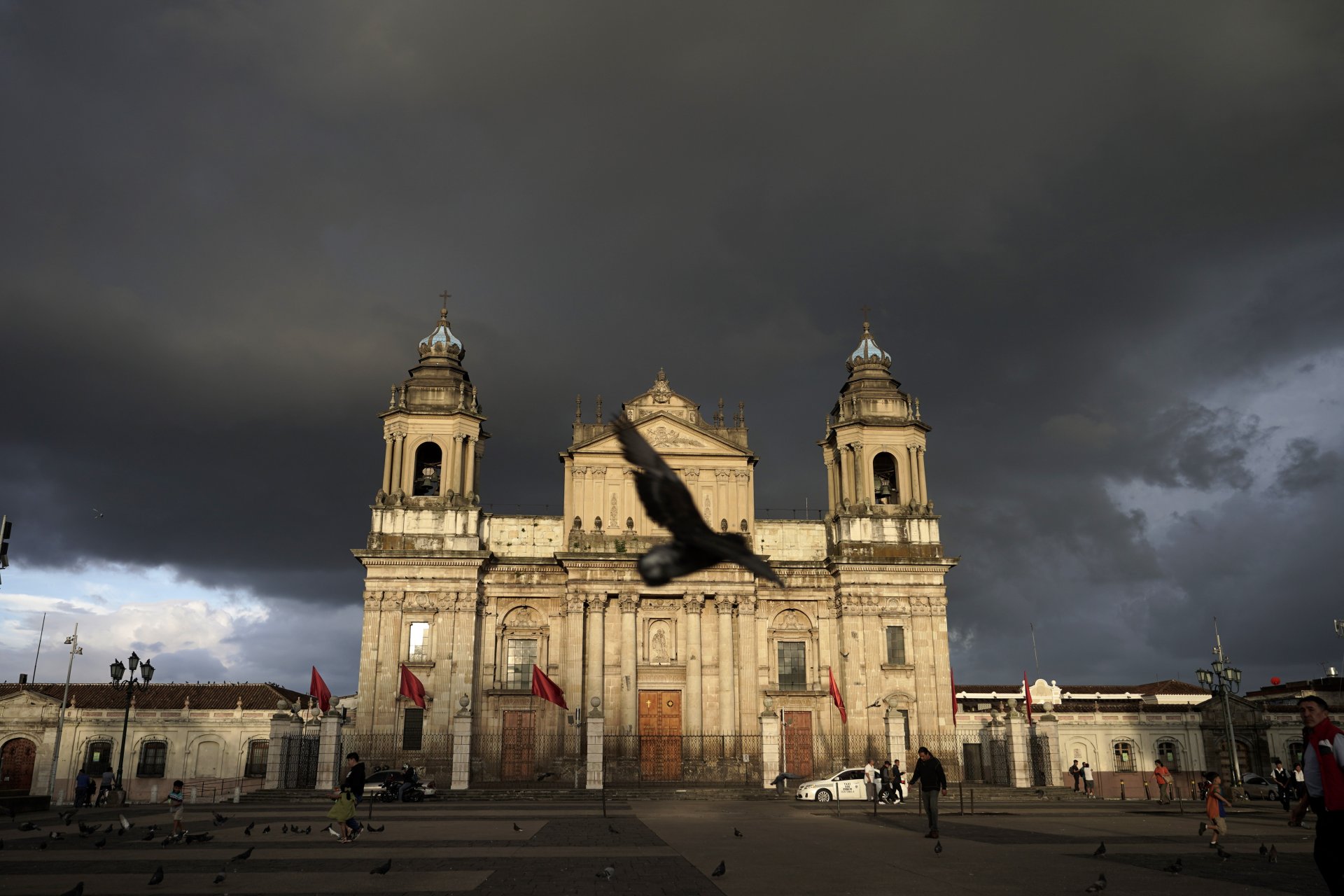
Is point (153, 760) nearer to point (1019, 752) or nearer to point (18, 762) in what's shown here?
point (18, 762)

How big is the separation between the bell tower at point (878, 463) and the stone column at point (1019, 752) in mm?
8182

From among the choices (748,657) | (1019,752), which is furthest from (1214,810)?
(748,657)

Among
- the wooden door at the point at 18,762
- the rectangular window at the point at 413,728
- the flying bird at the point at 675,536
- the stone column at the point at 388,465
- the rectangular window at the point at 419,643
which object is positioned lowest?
the wooden door at the point at 18,762

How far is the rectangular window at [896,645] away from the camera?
41156mm

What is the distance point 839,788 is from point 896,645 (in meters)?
12.0

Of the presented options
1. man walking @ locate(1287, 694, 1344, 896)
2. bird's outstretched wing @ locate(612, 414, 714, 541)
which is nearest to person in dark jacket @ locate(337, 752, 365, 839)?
bird's outstretched wing @ locate(612, 414, 714, 541)

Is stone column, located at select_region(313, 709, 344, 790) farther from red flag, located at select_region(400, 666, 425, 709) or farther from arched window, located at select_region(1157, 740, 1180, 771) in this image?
arched window, located at select_region(1157, 740, 1180, 771)

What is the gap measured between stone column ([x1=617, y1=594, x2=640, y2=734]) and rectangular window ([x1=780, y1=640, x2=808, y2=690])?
254 inches

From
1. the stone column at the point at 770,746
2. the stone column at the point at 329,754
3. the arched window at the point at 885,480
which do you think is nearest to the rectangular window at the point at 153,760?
the stone column at the point at 329,754

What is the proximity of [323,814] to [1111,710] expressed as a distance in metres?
44.4

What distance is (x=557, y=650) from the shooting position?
40.8m

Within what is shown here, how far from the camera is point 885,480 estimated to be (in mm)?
45438

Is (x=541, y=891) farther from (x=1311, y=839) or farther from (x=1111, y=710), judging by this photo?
(x=1111, y=710)

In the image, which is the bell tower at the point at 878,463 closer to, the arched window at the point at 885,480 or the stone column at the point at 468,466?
the arched window at the point at 885,480
